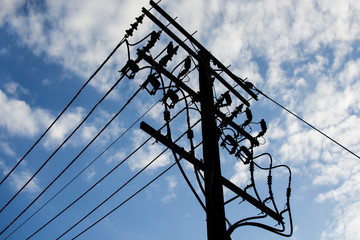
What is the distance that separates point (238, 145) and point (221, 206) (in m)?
2.43

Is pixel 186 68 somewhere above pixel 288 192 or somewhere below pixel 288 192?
above

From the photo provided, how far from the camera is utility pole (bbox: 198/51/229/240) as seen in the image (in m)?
3.85

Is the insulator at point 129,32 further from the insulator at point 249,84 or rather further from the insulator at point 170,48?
the insulator at point 249,84

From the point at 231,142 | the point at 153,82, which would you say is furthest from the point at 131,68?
the point at 231,142

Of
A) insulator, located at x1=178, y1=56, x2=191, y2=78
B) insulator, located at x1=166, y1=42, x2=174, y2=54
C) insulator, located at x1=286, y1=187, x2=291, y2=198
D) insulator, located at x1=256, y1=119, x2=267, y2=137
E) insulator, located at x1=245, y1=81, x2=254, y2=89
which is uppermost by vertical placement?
insulator, located at x1=245, y1=81, x2=254, y2=89

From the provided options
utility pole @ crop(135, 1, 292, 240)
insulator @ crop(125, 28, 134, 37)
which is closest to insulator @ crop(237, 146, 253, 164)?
utility pole @ crop(135, 1, 292, 240)

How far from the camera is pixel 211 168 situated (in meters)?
4.41

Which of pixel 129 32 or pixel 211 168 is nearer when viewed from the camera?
pixel 211 168

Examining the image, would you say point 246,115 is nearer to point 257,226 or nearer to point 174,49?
point 174,49

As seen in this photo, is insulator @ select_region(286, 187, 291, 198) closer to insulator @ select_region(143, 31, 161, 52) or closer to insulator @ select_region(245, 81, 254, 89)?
insulator @ select_region(245, 81, 254, 89)

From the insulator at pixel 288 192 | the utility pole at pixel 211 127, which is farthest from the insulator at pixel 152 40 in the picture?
the insulator at pixel 288 192

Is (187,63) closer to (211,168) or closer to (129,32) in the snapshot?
(129,32)

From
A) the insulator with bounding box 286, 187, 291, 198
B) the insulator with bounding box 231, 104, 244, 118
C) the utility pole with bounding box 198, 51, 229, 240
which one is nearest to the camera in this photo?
the utility pole with bounding box 198, 51, 229, 240

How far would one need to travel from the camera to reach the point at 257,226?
148 inches
